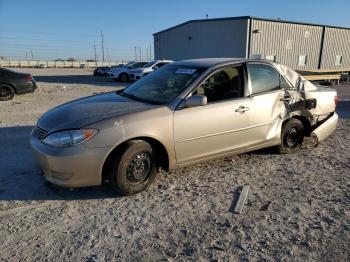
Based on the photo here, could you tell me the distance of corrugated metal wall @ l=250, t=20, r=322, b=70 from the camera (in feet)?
86.7

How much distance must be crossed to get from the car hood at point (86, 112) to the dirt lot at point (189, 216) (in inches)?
33.6

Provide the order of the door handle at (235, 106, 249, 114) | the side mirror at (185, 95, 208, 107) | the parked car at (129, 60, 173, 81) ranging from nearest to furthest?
1. the side mirror at (185, 95, 208, 107)
2. the door handle at (235, 106, 249, 114)
3. the parked car at (129, 60, 173, 81)

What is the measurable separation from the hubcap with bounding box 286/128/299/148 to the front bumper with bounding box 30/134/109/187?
3351 millimetres

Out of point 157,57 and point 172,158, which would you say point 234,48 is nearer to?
point 157,57

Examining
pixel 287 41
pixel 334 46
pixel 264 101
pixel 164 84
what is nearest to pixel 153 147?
pixel 164 84

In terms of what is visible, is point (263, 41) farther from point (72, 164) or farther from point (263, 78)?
point (72, 164)

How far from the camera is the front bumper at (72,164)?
3643mm

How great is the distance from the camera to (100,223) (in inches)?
136

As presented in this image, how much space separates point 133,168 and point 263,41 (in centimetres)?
2522

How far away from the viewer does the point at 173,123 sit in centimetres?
414

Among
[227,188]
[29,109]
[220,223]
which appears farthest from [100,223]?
[29,109]

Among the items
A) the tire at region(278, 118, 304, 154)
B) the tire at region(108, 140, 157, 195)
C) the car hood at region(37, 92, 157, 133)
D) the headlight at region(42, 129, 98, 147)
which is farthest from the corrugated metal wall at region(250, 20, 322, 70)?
the headlight at region(42, 129, 98, 147)

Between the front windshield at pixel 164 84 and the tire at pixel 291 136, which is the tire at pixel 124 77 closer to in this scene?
the front windshield at pixel 164 84

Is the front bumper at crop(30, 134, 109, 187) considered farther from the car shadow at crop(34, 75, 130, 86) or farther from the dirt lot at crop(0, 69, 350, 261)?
the car shadow at crop(34, 75, 130, 86)
